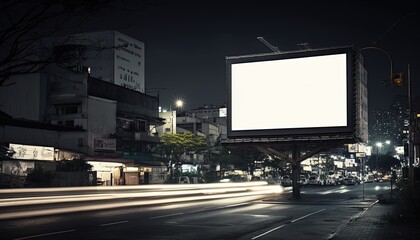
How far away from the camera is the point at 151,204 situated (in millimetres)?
34156

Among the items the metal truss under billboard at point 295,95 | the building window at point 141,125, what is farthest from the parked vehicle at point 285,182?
the metal truss under billboard at point 295,95

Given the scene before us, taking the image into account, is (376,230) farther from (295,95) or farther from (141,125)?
(141,125)

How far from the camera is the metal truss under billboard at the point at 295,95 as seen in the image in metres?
42.3

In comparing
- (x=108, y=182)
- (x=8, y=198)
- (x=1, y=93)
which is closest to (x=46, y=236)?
(x=8, y=198)

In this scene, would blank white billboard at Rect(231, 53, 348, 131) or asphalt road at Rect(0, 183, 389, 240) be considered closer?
asphalt road at Rect(0, 183, 389, 240)

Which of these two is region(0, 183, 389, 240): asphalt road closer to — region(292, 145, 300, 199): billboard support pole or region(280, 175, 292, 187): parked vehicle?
region(292, 145, 300, 199): billboard support pole

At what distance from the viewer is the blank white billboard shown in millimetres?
42719

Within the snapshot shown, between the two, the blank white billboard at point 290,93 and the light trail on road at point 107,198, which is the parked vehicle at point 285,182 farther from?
the blank white billboard at point 290,93

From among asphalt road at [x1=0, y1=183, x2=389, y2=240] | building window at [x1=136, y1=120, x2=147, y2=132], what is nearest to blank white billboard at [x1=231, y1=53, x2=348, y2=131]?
asphalt road at [x1=0, y1=183, x2=389, y2=240]

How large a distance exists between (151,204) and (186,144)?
44007mm

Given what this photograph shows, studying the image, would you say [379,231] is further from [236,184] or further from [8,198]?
[236,184]

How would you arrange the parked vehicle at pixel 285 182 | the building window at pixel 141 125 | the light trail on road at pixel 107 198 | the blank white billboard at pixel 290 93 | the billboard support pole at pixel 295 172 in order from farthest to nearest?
the parked vehicle at pixel 285 182 → the building window at pixel 141 125 → the blank white billboard at pixel 290 93 → the billboard support pole at pixel 295 172 → the light trail on road at pixel 107 198

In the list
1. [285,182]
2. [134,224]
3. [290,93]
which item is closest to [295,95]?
[290,93]

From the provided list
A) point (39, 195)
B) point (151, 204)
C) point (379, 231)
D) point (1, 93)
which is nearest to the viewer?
point (379, 231)
